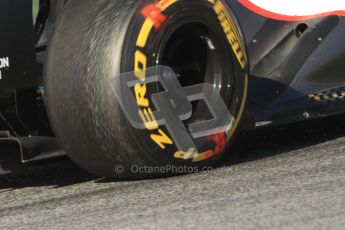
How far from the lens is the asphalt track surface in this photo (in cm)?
331

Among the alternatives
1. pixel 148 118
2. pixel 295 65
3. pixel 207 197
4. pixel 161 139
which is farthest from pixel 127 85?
pixel 295 65

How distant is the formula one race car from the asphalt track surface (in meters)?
0.20

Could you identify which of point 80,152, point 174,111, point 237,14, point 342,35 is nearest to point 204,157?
point 174,111

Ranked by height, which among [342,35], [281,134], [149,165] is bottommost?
[281,134]

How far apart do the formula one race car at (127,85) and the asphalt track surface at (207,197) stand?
0.20 meters

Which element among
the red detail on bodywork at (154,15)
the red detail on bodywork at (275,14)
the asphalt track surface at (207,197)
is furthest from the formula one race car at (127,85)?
the red detail on bodywork at (275,14)

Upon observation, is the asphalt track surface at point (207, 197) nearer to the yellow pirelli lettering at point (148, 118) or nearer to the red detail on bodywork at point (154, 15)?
the yellow pirelli lettering at point (148, 118)

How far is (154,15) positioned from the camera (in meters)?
4.03

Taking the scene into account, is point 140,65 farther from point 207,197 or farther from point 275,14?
point 275,14

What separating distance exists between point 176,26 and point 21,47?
781mm

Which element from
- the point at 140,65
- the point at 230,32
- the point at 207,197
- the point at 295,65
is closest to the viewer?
the point at 207,197

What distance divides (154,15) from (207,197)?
957 millimetres

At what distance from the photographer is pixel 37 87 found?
4207mm

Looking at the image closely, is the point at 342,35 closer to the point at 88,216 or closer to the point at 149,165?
the point at 149,165
